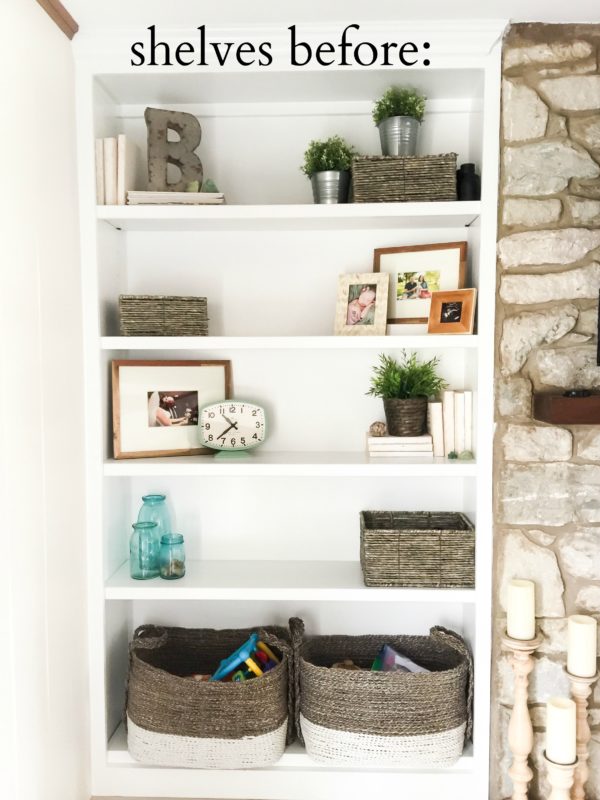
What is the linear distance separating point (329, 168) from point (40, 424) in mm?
1138

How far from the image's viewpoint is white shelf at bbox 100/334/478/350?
2049 mm

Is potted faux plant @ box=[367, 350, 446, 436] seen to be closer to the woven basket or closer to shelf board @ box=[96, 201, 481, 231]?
the woven basket

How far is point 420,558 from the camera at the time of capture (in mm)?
2109

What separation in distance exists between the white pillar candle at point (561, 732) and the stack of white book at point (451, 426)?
76cm

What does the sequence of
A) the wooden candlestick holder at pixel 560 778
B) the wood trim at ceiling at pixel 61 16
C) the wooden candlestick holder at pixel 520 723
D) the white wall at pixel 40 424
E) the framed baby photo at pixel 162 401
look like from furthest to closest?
the framed baby photo at pixel 162 401 → the wooden candlestick holder at pixel 520 723 → the wooden candlestick holder at pixel 560 778 → the wood trim at ceiling at pixel 61 16 → the white wall at pixel 40 424

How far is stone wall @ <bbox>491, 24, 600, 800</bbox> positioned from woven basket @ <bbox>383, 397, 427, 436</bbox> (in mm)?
261

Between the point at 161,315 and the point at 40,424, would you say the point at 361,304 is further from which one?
the point at 40,424

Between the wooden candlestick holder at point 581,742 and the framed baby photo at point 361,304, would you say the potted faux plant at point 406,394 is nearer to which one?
the framed baby photo at point 361,304

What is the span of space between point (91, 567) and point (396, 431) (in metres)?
1.04

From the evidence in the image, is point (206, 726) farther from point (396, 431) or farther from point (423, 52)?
point (423, 52)

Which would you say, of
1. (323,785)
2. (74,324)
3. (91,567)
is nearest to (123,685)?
(91,567)

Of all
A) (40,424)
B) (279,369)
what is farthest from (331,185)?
(40,424)

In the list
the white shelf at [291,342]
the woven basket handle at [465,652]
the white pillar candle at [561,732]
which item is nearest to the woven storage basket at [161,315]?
the white shelf at [291,342]

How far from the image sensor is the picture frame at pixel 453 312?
208 centimetres
